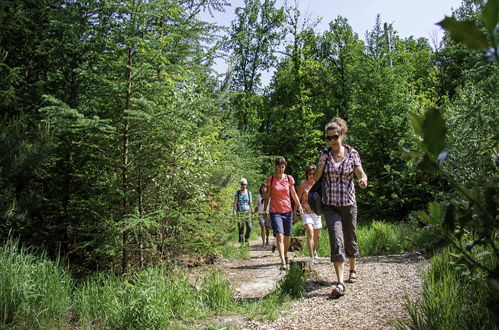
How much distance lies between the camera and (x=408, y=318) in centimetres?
336

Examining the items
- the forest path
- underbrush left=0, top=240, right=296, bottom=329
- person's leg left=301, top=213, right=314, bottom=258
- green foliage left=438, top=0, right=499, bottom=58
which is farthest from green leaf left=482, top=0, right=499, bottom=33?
person's leg left=301, top=213, right=314, bottom=258

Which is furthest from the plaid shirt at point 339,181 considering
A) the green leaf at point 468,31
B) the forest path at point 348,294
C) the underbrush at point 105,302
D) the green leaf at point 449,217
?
the green leaf at point 468,31

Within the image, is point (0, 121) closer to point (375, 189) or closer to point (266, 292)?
point (266, 292)

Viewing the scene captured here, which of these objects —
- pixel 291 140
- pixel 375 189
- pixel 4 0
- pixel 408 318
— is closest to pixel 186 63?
pixel 4 0

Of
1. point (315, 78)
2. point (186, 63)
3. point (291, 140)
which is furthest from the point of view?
point (315, 78)

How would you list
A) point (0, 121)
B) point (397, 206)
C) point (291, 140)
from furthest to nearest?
point (291, 140), point (397, 206), point (0, 121)

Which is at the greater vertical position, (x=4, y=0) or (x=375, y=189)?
(x=4, y=0)

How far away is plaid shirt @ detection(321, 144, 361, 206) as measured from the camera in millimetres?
4699

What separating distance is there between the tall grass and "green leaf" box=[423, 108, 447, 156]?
3.76 metres

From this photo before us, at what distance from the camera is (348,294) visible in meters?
4.48

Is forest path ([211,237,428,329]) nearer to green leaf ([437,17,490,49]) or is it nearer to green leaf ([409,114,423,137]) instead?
green leaf ([409,114,423,137])

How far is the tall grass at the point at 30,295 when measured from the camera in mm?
3445

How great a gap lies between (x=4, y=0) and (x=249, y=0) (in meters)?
27.2

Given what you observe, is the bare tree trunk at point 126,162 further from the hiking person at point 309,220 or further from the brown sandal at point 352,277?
the hiking person at point 309,220
